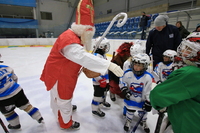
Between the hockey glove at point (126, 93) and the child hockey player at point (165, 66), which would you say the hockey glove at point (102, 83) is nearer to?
the hockey glove at point (126, 93)

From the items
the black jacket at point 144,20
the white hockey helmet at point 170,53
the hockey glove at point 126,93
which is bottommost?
the hockey glove at point 126,93

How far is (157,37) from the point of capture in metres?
2.30

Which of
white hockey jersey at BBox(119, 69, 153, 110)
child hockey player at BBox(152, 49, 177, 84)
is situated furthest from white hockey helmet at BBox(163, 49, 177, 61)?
white hockey jersey at BBox(119, 69, 153, 110)

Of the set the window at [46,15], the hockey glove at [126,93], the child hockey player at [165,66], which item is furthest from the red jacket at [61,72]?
the window at [46,15]

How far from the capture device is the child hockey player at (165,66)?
2065mm

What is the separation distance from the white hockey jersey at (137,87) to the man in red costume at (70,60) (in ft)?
1.77

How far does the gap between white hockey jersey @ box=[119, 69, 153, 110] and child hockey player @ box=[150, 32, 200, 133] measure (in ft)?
2.05

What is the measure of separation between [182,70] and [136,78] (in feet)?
2.55

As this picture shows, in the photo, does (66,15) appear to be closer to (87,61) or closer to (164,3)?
(164,3)

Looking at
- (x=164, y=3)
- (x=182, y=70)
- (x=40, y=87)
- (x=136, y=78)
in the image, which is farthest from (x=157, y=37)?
(x=164, y=3)

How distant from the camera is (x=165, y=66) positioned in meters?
2.22

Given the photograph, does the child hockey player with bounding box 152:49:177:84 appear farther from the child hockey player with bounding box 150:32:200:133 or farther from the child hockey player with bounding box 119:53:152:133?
the child hockey player with bounding box 150:32:200:133

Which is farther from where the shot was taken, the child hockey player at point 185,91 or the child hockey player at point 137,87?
the child hockey player at point 137,87

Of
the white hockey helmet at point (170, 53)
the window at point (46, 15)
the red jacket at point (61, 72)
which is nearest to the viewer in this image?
the red jacket at point (61, 72)
